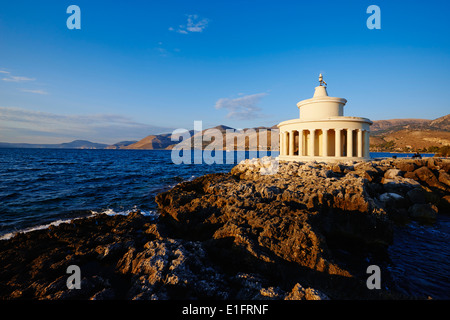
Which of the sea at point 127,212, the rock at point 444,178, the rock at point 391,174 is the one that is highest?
the rock at point 391,174

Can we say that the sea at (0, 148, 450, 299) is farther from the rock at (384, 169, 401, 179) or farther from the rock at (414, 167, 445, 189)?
the rock at (414, 167, 445, 189)

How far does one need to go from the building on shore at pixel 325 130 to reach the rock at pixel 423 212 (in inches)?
308

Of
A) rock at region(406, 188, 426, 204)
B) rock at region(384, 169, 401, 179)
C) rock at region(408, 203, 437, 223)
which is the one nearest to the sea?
rock at region(408, 203, 437, 223)

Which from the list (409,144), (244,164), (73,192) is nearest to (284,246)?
(244,164)

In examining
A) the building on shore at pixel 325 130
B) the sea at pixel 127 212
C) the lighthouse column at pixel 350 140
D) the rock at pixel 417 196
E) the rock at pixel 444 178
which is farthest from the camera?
the lighthouse column at pixel 350 140

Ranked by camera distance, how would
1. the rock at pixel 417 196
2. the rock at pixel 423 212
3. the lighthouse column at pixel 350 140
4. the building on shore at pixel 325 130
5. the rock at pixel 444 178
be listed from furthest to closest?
the lighthouse column at pixel 350 140, the building on shore at pixel 325 130, the rock at pixel 444 178, the rock at pixel 417 196, the rock at pixel 423 212

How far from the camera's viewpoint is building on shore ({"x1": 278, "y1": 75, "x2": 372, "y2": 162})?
60.8 feet

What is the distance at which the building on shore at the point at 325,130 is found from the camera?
1853 centimetres

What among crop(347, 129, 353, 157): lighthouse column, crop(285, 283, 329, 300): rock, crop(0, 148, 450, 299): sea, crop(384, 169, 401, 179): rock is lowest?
crop(0, 148, 450, 299): sea

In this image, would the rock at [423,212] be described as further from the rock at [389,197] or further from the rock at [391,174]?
the rock at [391,174]

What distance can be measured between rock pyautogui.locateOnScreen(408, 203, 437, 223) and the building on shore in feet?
25.6

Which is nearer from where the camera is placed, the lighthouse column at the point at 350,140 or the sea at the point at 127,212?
the sea at the point at 127,212

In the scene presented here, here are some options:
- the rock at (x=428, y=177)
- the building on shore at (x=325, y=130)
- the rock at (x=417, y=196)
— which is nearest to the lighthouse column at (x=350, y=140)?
the building on shore at (x=325, y=130)

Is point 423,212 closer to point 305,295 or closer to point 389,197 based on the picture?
point 389,197
